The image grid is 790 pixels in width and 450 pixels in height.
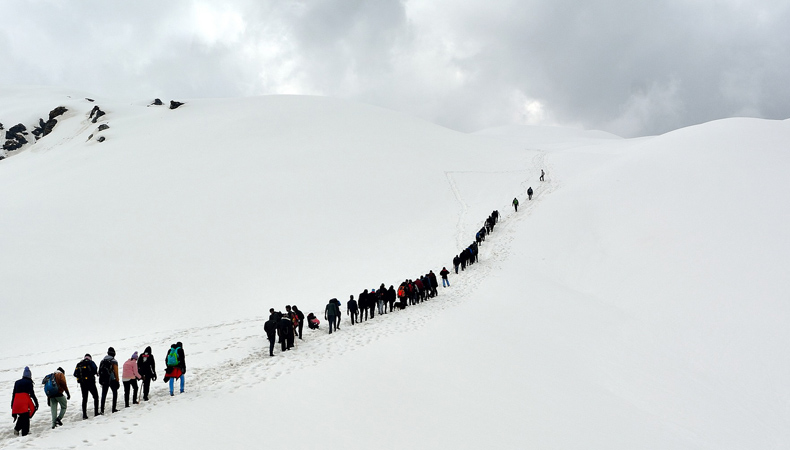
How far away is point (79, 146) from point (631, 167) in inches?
2232

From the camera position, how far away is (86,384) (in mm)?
7977

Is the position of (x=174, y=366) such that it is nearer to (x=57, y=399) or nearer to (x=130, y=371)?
(x=130, y=371)

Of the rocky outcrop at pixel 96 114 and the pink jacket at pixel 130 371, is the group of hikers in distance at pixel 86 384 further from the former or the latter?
the rocky outcrop at pixel 96 114

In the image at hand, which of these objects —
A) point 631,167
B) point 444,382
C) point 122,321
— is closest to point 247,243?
point 122,321

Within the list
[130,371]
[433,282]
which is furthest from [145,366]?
[433,282]

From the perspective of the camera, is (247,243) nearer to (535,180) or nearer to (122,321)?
(122,321)

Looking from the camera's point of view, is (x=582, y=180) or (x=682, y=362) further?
(x=582, y=180)

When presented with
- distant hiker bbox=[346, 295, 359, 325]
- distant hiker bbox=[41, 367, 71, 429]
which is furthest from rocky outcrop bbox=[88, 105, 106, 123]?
distant hiker bbox=[41, 367, 71, 429]

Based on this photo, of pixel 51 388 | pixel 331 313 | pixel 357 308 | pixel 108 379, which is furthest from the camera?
pixel 357 308

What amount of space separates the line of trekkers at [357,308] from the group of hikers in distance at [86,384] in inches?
125

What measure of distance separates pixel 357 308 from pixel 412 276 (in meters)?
6.01

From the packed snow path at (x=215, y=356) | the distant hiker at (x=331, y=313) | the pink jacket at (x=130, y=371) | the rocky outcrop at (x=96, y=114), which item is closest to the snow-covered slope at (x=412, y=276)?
the packed snow path at (x=215, y=356)

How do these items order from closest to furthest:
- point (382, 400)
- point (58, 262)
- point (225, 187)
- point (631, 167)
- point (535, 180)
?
point (382, 400) → point (58, 262) → point (631, 167) → point (225, 187) → point (535, 180)

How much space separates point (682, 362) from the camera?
11.8 m
